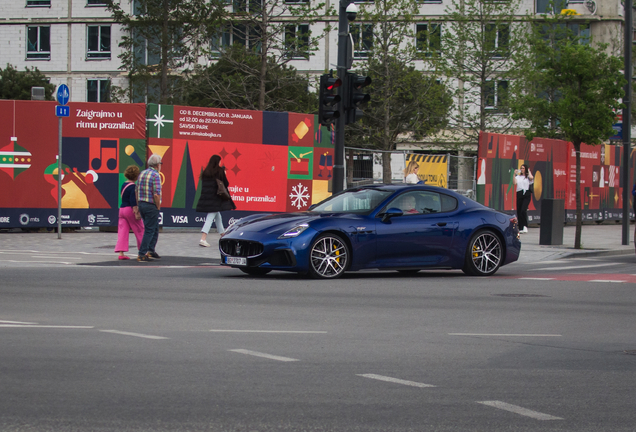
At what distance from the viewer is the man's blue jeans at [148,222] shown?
14969 mm

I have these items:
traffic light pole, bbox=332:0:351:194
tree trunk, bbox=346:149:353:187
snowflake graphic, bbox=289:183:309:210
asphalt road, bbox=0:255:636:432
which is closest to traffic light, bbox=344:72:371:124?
traffic light pole, bbox=332:0:351:194

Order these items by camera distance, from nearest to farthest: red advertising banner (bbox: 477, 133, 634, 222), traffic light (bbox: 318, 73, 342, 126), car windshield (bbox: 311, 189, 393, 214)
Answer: car windshield (bbox: 311, 189, 393, 214) → traffic light (bbox: 318, 73, 342, 126) → red advertising banner (bbox: 477, 133, 634, 222)

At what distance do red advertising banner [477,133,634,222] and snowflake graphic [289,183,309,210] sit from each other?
20.6 ft

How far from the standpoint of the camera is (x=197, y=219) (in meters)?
21.9

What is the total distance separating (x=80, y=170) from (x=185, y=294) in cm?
1140

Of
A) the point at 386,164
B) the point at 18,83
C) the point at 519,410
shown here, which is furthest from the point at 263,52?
the point at 519,410

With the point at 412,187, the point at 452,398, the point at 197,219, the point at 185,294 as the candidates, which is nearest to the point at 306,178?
the point at 197,219

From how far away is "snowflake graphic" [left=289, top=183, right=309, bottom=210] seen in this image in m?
22.7

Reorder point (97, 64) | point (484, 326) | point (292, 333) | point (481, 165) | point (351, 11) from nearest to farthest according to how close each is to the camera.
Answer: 1. point (292, 333)
2. point (484, 326)
3. point (351, 11)
4. point (481, 165)
5. point (97, 64)

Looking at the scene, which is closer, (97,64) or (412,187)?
(412,187)

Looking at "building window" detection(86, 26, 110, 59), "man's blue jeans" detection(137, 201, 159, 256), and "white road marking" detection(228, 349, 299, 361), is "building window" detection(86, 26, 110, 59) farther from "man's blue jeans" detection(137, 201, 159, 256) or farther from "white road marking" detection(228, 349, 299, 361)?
"white road marking" detection(228, 349, 299, 361)

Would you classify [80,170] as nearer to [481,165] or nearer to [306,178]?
[306,178]

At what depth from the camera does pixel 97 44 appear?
58.6 metres

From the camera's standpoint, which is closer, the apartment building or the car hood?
the car hood
